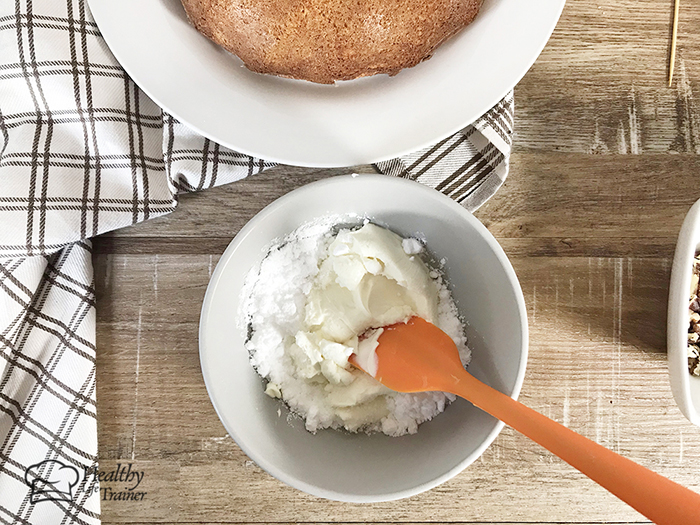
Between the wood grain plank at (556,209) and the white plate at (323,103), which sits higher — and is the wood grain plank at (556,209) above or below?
below

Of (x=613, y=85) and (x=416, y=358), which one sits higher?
(x=613, y=85)

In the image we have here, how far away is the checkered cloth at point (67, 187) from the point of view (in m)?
Result: 0.66

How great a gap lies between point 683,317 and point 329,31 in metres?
0.51

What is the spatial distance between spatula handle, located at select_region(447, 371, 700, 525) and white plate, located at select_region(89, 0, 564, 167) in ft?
0.93

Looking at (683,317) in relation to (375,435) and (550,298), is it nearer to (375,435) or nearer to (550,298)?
(550,298)

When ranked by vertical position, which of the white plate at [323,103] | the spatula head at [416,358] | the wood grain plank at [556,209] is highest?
the white plate at [323,103]

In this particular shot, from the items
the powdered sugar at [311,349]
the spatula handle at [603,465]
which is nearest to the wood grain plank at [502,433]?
the powdered sugar at [311,349]

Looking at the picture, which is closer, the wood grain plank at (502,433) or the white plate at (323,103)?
the white plate at (323,103)
